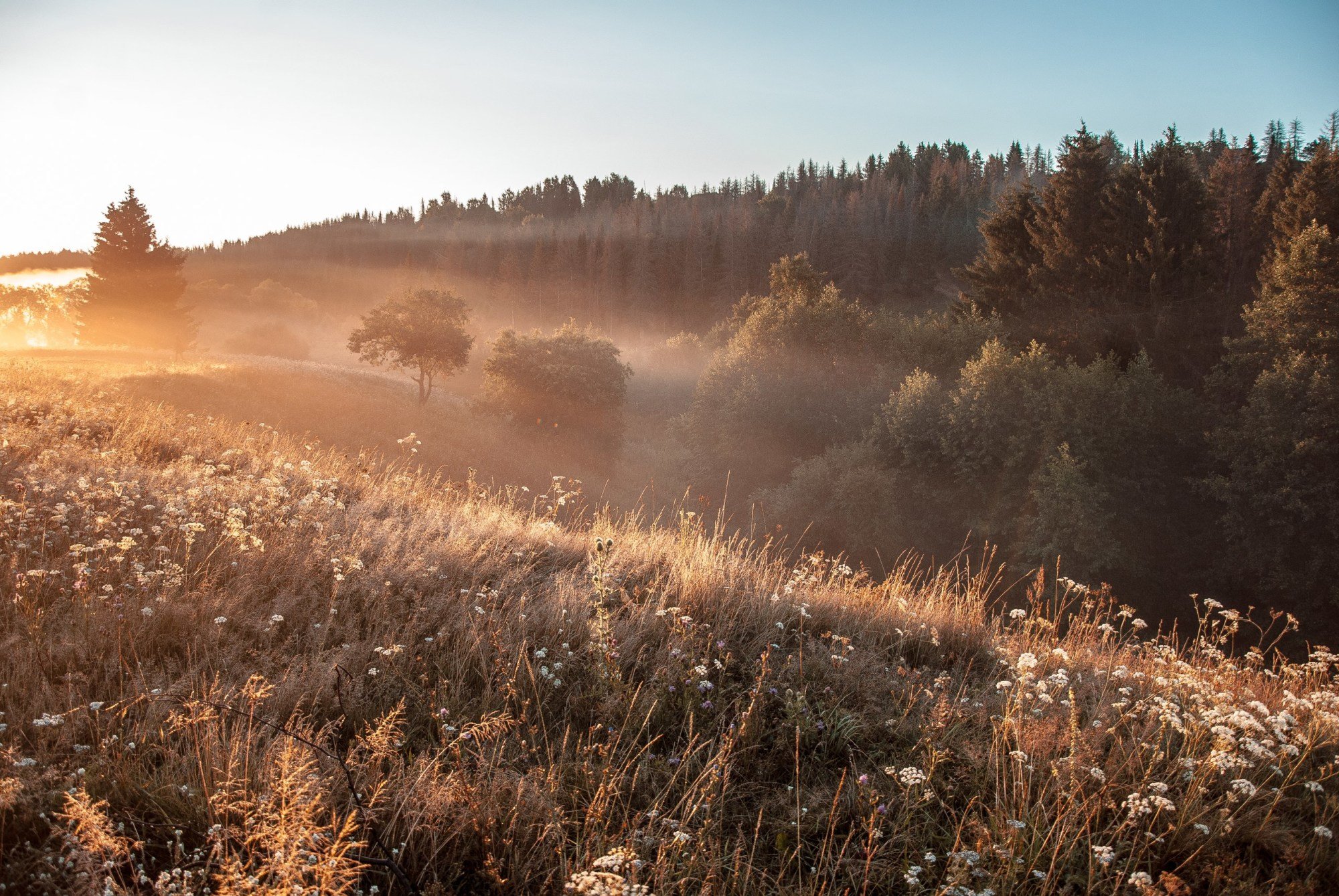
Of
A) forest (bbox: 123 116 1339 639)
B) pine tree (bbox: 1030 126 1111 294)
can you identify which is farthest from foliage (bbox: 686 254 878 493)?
pine tree (bbox: 1030 126 1111 294)

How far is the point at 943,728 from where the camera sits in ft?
11.7

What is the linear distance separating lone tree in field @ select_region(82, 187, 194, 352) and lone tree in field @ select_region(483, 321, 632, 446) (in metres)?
25.1

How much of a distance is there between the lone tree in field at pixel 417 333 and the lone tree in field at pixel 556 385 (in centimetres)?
282

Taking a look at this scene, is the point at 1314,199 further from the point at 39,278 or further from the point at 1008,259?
the point at 39,278

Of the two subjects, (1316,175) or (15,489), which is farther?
(1316,175)

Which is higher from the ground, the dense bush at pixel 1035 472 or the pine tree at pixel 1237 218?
the pine tree at pixel 1237 218

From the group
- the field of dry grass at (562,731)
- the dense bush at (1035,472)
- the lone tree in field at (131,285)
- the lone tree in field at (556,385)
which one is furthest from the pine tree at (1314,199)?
the lone tree in field at (131,285)

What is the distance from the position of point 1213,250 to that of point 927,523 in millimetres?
22913

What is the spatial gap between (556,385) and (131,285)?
30693 mm

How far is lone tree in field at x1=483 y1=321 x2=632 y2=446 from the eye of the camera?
3816 centimetres

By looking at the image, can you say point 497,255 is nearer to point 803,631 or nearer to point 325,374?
point 325,374

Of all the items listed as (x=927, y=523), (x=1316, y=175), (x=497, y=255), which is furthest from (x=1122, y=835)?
(x=497, y=255)

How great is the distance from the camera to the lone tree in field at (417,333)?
35656 mm

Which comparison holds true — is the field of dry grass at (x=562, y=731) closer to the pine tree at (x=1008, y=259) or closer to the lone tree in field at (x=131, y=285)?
the pine tree at (x=1008, y=259)
